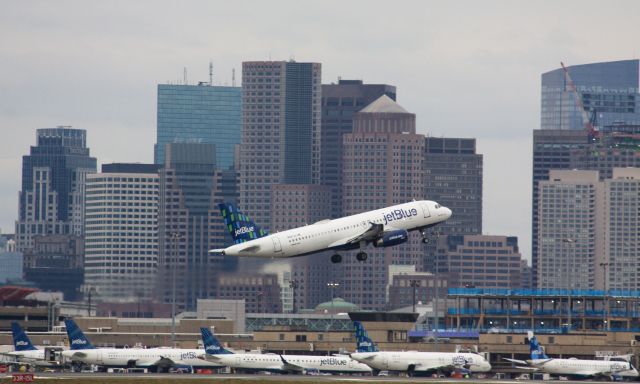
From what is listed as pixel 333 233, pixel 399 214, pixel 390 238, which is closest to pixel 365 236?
pixel 390 238

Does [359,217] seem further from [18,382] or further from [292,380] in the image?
[18,382]

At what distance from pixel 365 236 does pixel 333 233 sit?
337cm

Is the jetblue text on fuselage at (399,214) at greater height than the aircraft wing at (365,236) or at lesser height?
greater

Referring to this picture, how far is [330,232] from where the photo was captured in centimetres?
19025

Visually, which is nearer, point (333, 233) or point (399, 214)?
point (333, 233)

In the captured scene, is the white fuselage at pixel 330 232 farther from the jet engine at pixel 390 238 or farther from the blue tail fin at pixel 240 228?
the blue tail fin at pixel 240 228

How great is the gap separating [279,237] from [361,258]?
26.0 ft

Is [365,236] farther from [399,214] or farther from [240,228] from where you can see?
[240,228]

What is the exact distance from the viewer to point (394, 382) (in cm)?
19425

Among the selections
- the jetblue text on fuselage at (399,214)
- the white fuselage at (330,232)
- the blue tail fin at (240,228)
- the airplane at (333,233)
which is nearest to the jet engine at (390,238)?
the airplane at (333,233)

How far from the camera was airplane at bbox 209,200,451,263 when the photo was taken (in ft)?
608

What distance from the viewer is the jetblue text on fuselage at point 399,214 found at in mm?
195000

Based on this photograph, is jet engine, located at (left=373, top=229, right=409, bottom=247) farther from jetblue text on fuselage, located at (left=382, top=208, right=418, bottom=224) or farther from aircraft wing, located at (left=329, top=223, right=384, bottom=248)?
jetblue text on fuselage, located at (left=382, top=208, right=418, bottom=224)

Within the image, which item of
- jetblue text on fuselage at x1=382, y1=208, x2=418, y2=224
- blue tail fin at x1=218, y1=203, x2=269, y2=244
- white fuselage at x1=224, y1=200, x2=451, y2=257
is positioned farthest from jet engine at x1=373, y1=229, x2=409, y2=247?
blue tail fin at x1=218, y1=203, x2=269, y2=244
